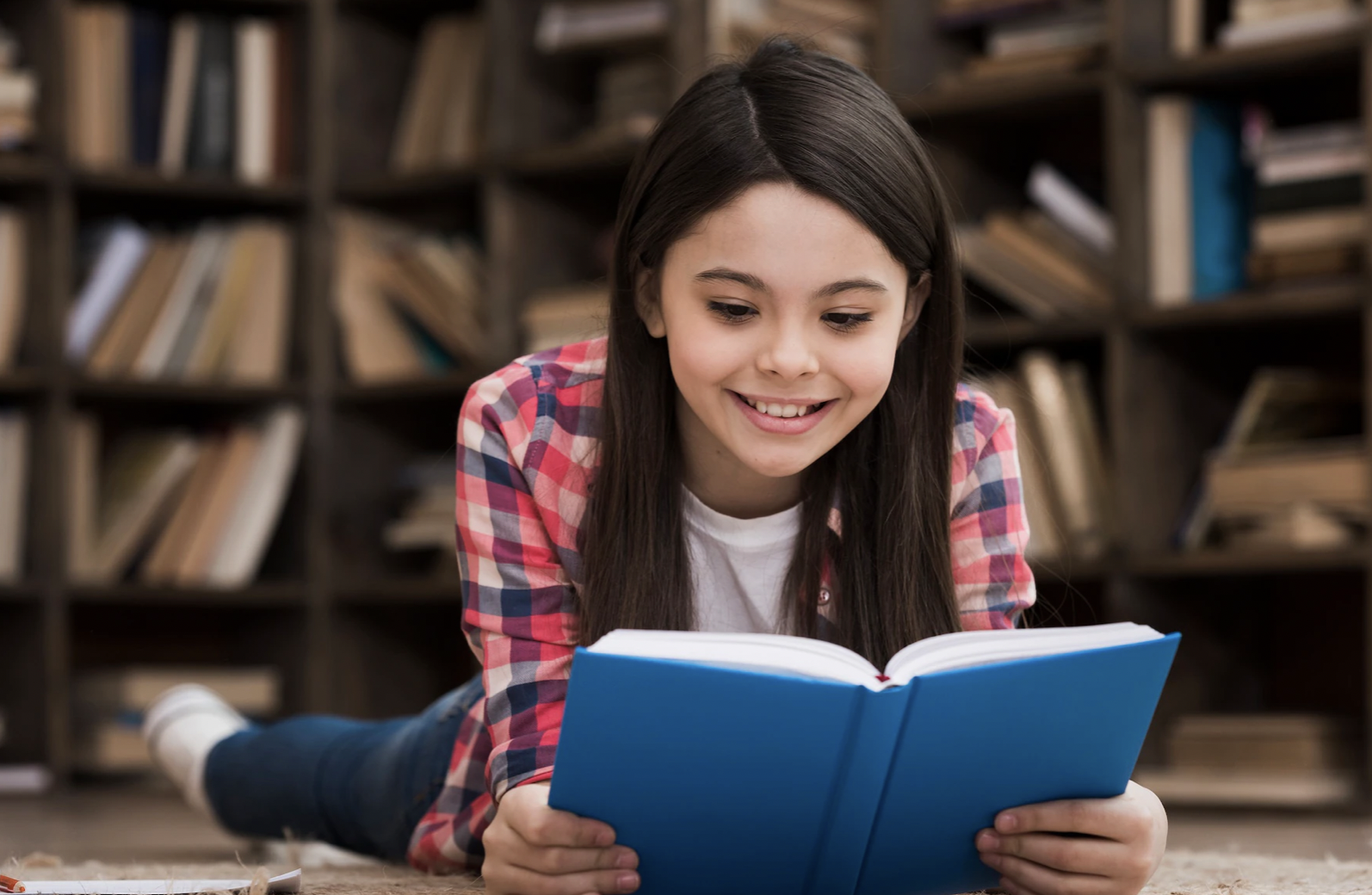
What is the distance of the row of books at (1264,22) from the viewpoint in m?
2.02

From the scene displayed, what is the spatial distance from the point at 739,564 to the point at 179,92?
190cm

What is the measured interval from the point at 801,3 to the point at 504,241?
2.02 feet

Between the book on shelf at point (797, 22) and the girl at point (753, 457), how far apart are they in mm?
1265

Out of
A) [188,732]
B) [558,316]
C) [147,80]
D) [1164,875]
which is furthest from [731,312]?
[147,80]

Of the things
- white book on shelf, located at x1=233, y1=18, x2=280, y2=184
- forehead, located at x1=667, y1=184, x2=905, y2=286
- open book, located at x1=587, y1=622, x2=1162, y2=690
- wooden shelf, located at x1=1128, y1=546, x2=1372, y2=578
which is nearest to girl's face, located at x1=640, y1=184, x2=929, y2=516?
forehead, located at x1=667, y1=184, x2=905, y2=286

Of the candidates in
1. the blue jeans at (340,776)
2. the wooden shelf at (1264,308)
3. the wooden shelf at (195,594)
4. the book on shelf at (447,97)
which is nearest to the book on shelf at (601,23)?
the book on shelf at (447,97)

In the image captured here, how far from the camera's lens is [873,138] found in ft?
3.38

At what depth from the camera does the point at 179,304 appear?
2.65m

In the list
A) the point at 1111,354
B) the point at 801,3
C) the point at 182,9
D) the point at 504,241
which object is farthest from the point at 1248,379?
the point at 182,9

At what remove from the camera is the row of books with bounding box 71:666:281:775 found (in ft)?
8.34

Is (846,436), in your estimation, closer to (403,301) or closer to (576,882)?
(576,882)

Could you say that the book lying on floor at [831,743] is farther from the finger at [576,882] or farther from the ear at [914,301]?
the ear at [914,301]

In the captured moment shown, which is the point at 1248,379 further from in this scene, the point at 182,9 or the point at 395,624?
the point at 182,9

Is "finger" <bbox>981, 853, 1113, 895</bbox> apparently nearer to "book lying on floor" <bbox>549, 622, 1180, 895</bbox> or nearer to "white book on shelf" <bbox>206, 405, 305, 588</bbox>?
"book lying on floor" <bbox>549, 622, 1180, 895</bbox>
